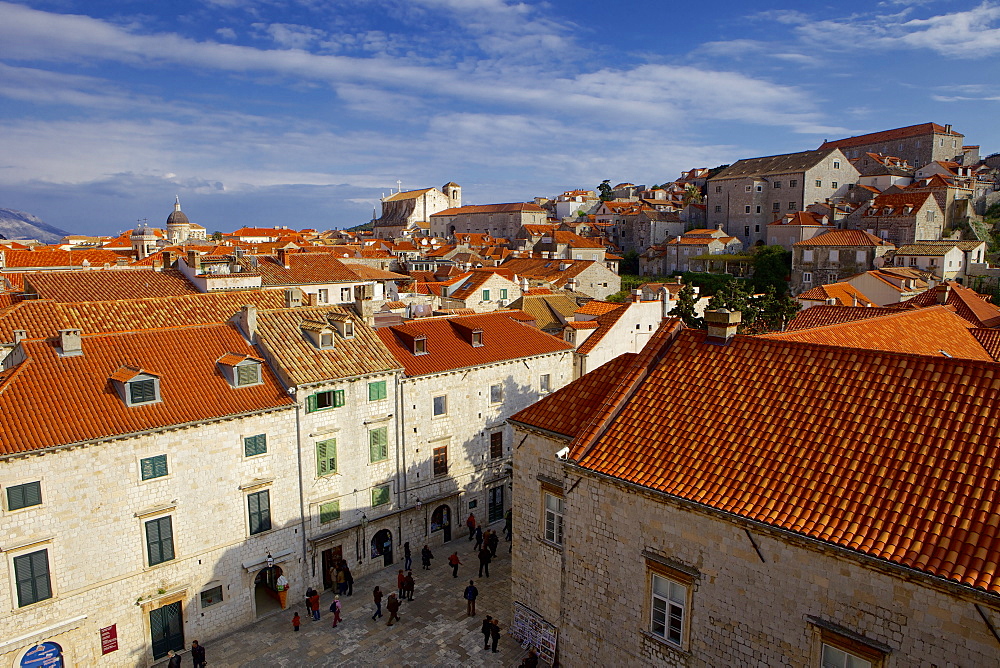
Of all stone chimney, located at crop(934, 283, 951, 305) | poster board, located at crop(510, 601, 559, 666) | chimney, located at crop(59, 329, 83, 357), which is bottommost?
poster board, located at crop(510, 601, 559, 666)

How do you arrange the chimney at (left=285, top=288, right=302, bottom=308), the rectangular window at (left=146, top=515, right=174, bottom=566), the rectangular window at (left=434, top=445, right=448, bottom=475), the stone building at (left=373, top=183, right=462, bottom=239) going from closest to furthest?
1. the rectangular window at (left=146, top=515, right=174, bottom=566)
2. the rectangular window at (left=434, top=445, right=448, bottom=475)
3. the chimney at (left=285, top=288, right=302, bottom=308)
4. the stone building at (left=373, top=183, right=462, bottom=239)

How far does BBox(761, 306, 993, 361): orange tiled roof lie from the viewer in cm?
2216

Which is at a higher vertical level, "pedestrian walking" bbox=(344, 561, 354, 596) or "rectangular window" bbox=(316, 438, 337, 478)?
"rectangular window" bbox=(316, 438, 337, 478)

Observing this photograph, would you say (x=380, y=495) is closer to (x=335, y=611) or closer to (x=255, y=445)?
(x=335, y=611)

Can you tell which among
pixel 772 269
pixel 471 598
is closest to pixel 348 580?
pixel 471 598

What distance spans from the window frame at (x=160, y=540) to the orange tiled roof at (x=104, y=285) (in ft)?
53.1

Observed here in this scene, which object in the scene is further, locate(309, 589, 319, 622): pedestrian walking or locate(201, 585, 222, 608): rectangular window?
locate(309, 589, 319, 622): pedestrian walking

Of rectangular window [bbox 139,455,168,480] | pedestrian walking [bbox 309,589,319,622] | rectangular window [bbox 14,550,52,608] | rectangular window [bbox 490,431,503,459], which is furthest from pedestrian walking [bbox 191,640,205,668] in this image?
rectangular window [bbox 490,431,503,459]

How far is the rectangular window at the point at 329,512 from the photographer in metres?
23.4

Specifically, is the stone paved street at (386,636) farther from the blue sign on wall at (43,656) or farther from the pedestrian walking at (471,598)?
the blue sign on wall at (43,656)

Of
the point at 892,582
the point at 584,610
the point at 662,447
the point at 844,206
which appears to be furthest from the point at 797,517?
the point at 844,206

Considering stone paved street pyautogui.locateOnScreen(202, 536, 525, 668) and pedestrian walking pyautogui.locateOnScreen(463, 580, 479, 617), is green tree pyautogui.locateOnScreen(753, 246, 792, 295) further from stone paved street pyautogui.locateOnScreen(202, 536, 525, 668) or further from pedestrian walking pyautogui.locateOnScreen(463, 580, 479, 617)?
pedestrian walking pyautogui.locateOnScreen(463, 580, 479, 617)

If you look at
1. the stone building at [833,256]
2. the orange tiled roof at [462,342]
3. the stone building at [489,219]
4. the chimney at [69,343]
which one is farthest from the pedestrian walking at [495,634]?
the stone building at [489,219]

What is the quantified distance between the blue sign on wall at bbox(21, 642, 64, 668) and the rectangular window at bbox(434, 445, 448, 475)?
13923mm
